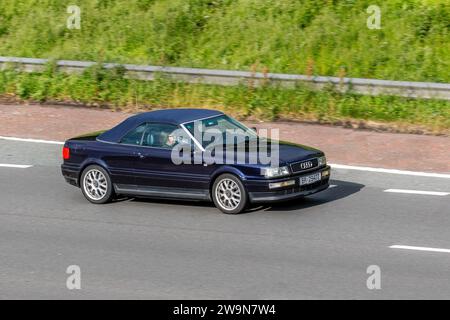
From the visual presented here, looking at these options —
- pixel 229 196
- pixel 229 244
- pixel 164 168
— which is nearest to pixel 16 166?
pixel 164 168

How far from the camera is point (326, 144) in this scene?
59.1 ft

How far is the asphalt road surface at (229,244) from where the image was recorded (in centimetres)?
1073

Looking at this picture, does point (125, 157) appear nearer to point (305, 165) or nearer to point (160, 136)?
point (160, 136)

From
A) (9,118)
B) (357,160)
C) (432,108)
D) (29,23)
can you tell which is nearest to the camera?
(357,160)

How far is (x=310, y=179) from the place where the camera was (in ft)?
45.5

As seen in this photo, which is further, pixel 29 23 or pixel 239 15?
pixel 29 23

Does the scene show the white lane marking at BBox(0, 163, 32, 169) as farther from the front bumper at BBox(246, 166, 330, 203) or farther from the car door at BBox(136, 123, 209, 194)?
A: the front bumper at BBox(246, 166, 330, 203)

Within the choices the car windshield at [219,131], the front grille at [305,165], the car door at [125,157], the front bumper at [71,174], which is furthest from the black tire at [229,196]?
the front bumper at [71,174]

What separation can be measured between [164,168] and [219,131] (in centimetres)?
103

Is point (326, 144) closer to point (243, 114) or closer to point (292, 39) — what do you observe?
point (243, 114)

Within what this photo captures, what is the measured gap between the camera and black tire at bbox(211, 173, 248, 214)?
13.7 metres

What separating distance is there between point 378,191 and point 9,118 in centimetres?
875

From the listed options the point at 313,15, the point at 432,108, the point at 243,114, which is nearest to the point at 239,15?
the point at 313,15

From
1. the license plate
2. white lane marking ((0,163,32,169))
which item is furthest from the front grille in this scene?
white lane marking ((0,163,32,169))
